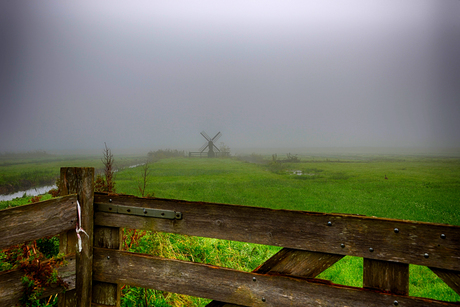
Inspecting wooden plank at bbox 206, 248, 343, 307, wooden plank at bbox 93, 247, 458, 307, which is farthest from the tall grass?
wooden plank at bbox 206, 248, 343, 307

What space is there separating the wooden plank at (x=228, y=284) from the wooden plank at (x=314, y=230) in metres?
0.33

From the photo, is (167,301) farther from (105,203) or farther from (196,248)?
(105,203)

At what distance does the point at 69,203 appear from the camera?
112 inches

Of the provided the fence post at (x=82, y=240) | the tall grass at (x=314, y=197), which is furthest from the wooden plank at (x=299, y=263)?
the tall grass at (x=314, y=197)

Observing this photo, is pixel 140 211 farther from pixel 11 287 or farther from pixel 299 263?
pixel 299 263

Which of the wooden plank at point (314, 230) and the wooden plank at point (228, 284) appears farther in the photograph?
the wooden plank at point (228, 284)

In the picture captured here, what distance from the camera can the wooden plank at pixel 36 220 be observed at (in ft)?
7.57

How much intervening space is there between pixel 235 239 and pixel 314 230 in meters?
0.78

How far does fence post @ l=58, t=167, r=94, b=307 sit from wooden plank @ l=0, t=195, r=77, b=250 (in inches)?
4.7

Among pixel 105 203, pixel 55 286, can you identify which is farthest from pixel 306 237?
pixel 55 286

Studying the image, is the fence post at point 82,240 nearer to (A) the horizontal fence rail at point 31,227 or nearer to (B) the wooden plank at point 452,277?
(A) the horizontal fence rail at point 31,227

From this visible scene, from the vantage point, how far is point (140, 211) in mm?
2846

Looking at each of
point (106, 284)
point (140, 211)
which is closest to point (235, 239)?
point (140, 211)

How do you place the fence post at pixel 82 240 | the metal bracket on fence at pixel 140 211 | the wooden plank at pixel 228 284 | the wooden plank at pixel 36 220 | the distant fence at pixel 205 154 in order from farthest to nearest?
1. the distant fence at pixel 205 154
2. the fence post at pixel 82 240
3. the metal bracket on fence at pixel 140 211
4. the wooden plank at pixel 36 220
5. the wooden plank at pixel 228 284
